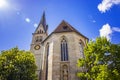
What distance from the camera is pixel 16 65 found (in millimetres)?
19250

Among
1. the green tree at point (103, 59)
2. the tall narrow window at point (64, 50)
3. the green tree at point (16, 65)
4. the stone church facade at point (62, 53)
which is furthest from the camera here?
the tall narrow window at point (64, 50)

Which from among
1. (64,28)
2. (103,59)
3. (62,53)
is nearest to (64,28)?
(64,28)

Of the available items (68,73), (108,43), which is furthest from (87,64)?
(68,73)

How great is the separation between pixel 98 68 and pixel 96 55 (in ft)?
3.70

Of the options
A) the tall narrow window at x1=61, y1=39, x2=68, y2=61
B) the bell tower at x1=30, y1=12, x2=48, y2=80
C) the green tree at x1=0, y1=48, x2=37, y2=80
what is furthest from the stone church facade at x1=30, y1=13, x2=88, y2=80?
the bell tower at x1=30, y1=12, x2=48, y2=80

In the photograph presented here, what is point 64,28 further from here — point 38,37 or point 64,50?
point 38,37

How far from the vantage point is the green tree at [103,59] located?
43.0 ft

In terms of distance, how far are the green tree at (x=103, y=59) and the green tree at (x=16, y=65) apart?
6624mm

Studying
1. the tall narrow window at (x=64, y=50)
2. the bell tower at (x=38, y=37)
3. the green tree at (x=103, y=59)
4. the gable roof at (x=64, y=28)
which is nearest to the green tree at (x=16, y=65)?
the tall narrow window at (x=64, y=50)

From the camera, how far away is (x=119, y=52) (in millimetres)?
14414

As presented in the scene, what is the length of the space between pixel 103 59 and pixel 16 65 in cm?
988

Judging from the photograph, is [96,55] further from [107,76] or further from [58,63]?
[58,63]

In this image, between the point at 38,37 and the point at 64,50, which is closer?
the point at 64,50

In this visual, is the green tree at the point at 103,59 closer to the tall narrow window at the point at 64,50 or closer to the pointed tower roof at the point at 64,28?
the tall narrow window at the point at 64,50
